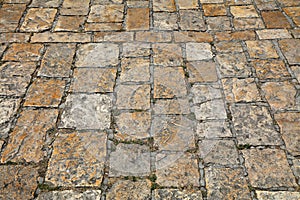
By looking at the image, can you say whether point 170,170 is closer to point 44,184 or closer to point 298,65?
point 44,184

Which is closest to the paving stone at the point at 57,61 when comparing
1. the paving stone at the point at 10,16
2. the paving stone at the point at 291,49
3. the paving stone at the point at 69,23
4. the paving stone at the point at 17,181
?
the paving stone at the point at 69,23

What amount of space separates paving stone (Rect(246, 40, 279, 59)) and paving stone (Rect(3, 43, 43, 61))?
86.7 inches

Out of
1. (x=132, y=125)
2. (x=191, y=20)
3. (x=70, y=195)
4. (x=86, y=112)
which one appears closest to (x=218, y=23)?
(x=191, y=20)

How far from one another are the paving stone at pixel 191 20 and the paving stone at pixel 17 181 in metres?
2.32

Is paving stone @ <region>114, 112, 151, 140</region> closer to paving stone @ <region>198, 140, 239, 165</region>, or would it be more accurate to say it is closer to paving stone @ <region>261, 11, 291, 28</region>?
paving stone @ <region>198, 140, 239, 165</region>

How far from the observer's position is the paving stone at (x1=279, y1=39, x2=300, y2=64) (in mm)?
3445

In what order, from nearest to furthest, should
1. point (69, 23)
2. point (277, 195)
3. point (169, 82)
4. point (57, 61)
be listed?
point (277, 195) → point (169, 82) → point (57, 61) → point (69, 23)

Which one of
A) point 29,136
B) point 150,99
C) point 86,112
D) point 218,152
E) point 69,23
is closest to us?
point 218,152

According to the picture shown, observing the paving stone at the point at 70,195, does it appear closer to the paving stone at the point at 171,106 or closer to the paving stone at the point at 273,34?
the paving stone at the point at 171,106

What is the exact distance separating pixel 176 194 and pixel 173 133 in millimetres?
546

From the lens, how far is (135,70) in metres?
3.33

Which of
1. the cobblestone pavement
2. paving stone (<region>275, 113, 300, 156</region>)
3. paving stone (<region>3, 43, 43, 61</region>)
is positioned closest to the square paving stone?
the cobblestone pavement

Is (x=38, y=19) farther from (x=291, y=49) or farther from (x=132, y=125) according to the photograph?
(x=291, y=49)

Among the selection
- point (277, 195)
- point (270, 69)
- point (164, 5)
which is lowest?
point (277, 195)
